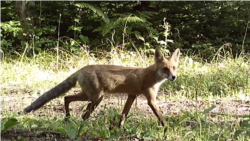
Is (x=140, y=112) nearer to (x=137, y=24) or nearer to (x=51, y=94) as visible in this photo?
(x=51, y=94)

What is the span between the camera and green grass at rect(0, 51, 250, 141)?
3.63 meters

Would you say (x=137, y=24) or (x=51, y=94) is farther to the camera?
(x=137, y=24)

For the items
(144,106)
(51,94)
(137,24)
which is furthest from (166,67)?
(137,24)

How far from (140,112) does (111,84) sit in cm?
88

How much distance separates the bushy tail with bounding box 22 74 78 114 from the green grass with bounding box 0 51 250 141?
159 millimetres

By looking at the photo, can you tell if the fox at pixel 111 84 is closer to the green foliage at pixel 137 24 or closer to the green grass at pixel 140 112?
the green grass at pixel 140 112

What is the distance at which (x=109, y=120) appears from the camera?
419 cm

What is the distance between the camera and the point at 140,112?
466 centimetres

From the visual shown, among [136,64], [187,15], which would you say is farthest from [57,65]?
[187,15]

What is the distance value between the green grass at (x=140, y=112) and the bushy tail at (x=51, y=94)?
0.16 meters

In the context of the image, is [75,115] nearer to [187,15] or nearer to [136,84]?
[136,84]

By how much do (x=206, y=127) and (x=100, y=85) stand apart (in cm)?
179

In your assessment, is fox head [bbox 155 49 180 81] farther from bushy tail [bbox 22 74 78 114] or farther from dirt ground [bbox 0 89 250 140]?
bushy tail [bbox 22 74 78 114]

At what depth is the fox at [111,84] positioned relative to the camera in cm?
514
